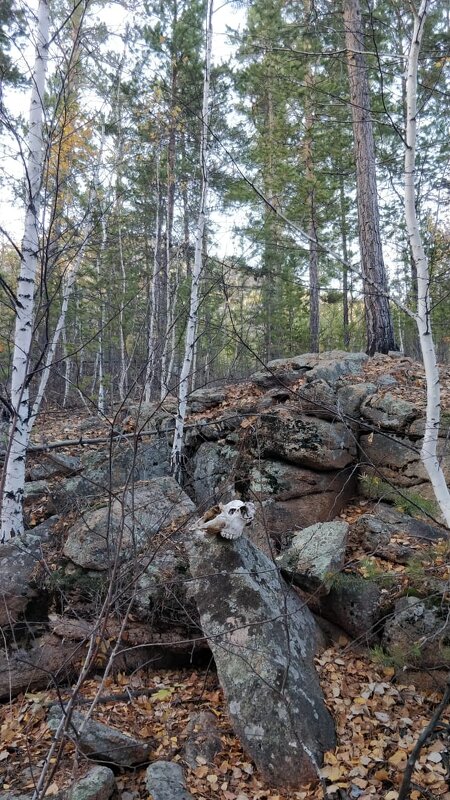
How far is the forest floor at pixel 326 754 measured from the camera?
2.88m

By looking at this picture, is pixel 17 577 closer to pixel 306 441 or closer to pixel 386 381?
pixel 306 441

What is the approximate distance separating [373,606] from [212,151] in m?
7.60

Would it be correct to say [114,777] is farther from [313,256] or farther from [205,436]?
[313,256]

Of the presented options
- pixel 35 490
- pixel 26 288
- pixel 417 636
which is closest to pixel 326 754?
pixel 417 636

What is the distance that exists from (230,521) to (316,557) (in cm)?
119

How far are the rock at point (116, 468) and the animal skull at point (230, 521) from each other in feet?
8.39

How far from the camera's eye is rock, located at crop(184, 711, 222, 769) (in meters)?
3.14

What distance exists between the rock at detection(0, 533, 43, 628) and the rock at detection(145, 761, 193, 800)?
2222 millimetres

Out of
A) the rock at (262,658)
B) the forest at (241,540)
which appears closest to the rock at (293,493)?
the forest at (241,540)

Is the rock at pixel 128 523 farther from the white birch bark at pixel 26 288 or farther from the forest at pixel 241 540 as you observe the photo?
the white birch bark at pixel 26 288

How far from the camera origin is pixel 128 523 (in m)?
4.88

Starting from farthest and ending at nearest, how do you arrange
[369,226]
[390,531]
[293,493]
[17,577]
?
[369,226], [293,493], [390,531], [17,577]

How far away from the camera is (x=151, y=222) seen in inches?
591

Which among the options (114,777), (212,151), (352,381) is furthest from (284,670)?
(212,151)
